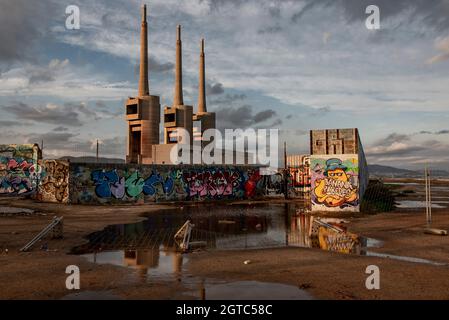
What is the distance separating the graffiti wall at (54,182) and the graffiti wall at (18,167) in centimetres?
666

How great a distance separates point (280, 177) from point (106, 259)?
33972 mm

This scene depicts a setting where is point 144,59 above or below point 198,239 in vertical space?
above

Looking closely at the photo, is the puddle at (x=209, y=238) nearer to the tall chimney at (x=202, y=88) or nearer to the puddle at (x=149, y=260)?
the puddle at (x=149, y=260)

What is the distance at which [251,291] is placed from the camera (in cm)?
820

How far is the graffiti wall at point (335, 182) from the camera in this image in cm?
2478

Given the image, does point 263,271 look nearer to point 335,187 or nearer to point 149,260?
point 149,260

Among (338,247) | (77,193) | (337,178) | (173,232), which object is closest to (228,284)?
(338,247)

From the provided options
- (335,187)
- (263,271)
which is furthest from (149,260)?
(335,187)

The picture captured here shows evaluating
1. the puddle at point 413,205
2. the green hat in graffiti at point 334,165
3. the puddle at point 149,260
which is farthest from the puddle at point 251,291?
the puddle at point 413,205

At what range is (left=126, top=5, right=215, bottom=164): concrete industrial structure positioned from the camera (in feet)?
211

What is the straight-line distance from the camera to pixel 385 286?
332 inches

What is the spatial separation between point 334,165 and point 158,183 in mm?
16742

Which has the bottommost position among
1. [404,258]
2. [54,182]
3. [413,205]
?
[404,258]
